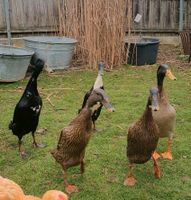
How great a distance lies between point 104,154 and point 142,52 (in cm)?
530

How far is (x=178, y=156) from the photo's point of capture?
4902 millimetres

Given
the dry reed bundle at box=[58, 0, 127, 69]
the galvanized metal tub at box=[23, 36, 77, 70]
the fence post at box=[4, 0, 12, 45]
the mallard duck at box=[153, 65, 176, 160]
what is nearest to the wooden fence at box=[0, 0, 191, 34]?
the fence post at box=[4, 0, 12, 45]

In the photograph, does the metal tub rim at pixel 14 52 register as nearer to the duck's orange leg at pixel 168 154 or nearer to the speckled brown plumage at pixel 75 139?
the duck's orange leg at pixel 168 154

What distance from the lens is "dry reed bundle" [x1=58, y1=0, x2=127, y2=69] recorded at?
30.3 ft

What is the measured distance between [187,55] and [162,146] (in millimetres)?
5951

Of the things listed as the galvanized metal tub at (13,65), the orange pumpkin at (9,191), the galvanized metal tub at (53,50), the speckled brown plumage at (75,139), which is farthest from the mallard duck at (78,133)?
the galvanized metal tub at (53,50)

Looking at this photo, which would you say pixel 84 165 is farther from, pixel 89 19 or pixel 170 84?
pixel 89 19

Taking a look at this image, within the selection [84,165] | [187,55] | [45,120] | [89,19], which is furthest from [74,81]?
[84,165]

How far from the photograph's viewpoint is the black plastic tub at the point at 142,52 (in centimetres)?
983

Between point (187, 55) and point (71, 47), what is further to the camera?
point (187, 55)

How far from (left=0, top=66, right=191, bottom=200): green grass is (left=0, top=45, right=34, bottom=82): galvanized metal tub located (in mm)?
279

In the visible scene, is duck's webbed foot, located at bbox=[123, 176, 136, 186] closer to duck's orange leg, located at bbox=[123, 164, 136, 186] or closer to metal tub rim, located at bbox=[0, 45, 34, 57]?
duck's orange leg, located at bbox=[123, 164, 136, 186]

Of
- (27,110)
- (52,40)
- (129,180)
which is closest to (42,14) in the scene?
(52,40)

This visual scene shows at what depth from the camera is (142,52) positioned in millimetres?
9883
